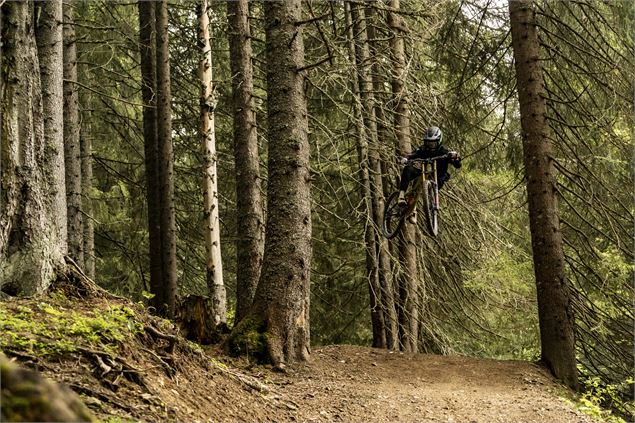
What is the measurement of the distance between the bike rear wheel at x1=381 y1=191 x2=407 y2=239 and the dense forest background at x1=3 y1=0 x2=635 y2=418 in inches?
17.6

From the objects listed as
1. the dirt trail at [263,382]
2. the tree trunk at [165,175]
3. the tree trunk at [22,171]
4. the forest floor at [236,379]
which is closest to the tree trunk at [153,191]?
the tree trunk at [165,175]

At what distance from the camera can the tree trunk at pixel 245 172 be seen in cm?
1085

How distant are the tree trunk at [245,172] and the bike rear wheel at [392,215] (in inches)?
84.8

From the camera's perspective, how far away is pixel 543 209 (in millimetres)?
10594

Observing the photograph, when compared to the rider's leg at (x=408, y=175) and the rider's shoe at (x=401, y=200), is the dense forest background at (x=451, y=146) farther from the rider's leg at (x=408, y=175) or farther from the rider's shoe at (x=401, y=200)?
the rider's leg at (x=408, y=175)

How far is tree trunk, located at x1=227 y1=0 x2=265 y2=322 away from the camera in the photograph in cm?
1085

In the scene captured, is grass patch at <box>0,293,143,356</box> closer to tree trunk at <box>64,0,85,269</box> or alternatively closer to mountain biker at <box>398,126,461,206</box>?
mountain biker at <box>398,126,461,206</box>

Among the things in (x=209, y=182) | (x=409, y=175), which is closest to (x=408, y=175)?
(x=409, y=175)

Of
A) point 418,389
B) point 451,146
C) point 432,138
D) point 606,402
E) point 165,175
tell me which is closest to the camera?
point 418,389

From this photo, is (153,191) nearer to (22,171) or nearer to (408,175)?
(408,175)

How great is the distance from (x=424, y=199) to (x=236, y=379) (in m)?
4.06

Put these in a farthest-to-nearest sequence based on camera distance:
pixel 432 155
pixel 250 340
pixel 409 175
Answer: pixel 409 175
pixel 432 155
pixel 250 340

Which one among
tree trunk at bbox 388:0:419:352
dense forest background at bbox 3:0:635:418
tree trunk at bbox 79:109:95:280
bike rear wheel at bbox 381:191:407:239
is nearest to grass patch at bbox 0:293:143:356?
dense forest background at bbox 3:0:635:418

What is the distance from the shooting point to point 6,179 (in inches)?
225
